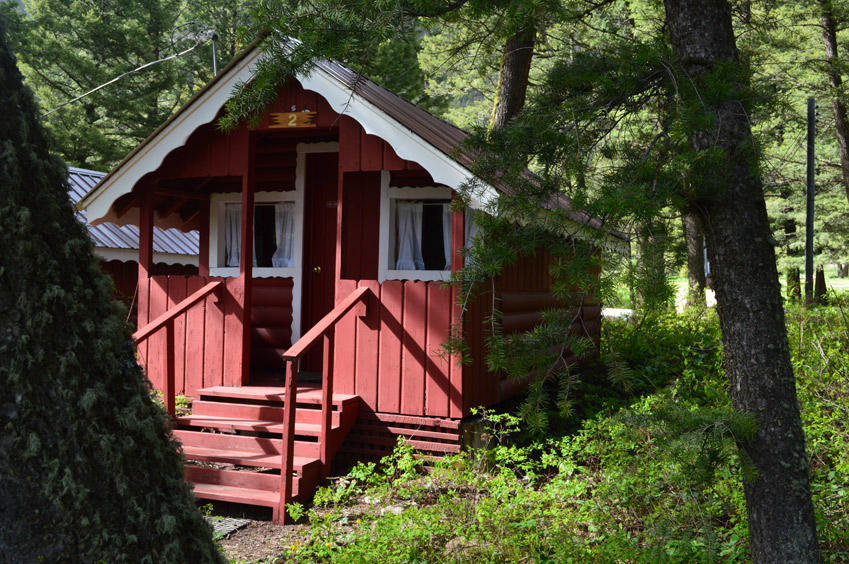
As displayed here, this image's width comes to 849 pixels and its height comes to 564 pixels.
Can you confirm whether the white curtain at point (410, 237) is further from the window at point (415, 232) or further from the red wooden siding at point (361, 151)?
the red wooden siding at point (361, 151)

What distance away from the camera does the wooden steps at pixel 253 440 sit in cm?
668

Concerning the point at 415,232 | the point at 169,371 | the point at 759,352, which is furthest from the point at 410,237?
the point at 759,352

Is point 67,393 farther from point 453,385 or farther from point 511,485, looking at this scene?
point 453,385

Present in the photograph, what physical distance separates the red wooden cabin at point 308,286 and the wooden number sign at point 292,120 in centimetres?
2

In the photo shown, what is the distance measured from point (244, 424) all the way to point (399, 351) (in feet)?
5.83

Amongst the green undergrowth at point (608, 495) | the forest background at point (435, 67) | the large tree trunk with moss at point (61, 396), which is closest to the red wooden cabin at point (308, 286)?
the green undergrowth at point (608, 495)

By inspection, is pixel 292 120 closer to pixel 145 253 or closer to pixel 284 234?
pixel 284 234

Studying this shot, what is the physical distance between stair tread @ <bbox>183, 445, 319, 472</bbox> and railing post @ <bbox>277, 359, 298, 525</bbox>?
10.3 inches

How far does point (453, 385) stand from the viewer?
739cm

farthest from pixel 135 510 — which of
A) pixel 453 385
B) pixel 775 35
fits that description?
pixel 775 35

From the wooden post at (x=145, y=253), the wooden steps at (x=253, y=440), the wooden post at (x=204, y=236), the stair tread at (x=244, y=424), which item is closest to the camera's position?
the wooden steps at (x=253, y=440)

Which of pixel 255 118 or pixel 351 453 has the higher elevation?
pixel 255 118

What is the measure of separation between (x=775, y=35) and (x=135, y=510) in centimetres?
1743

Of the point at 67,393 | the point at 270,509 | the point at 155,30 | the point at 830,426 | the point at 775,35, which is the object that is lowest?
the point at 270,509
